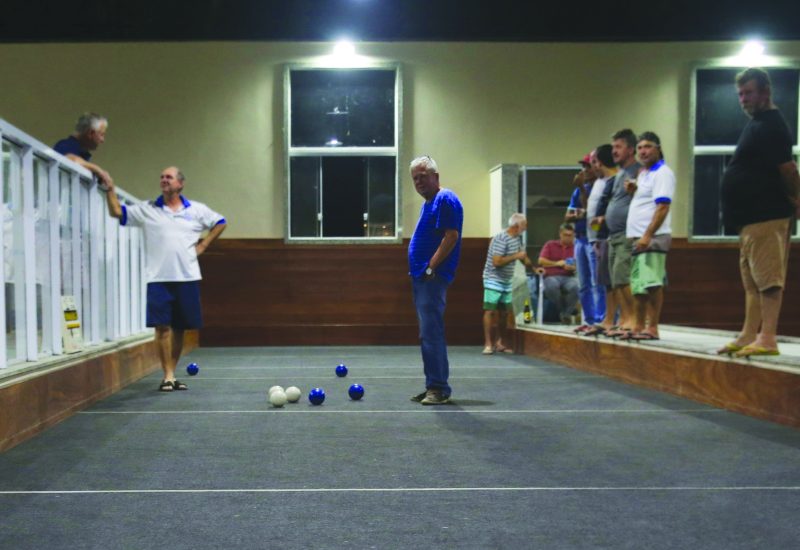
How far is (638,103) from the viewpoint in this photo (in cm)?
988

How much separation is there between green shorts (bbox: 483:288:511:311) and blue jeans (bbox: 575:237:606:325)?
1.23m


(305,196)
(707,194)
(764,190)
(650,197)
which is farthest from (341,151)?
(764,190)

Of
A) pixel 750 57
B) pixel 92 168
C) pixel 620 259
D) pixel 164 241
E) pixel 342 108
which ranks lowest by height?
A: pixel 620 259

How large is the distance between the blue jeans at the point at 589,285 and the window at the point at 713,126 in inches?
137

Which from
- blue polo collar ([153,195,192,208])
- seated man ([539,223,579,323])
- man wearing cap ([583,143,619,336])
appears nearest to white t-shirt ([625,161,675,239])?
man wearing cap ([583,143,619,336])

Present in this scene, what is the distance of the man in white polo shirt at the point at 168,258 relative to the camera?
5023mm

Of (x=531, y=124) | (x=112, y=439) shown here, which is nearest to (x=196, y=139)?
(x=531, y=124)

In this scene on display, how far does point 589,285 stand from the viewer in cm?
670

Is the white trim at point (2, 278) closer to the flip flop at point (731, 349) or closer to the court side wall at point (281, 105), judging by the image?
the flip flop at point (731, 349)

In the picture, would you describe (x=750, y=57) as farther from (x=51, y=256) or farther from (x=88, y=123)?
(x=51, y=256)

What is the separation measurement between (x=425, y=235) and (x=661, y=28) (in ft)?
6.54

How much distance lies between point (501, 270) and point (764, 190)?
417 cm

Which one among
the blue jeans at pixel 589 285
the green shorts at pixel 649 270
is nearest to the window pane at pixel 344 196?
the blue jeans at pixel 589 285

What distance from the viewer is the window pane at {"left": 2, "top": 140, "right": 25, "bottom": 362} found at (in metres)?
3.76
